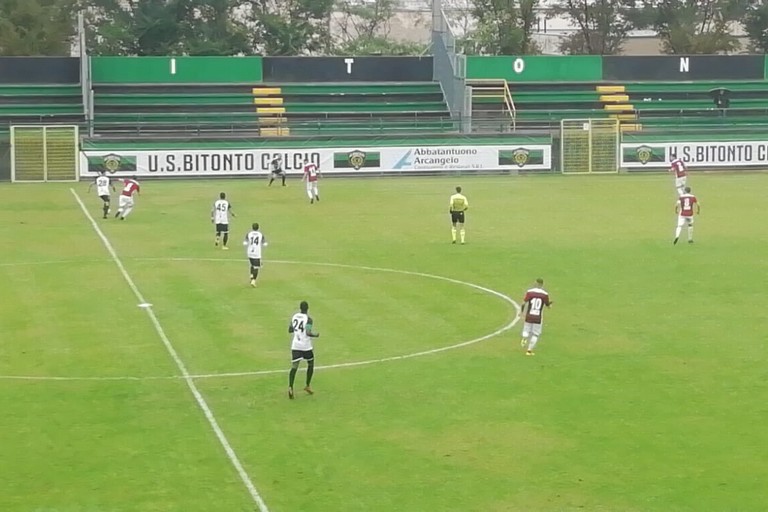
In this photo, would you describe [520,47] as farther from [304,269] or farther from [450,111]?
[304,269]

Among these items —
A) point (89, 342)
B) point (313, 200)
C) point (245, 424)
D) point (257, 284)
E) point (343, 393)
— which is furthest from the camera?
→ point (313, 200)

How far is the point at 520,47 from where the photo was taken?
95438 millimetres

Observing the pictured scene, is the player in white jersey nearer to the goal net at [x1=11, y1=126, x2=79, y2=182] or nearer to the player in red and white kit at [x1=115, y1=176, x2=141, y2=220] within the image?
the player in red and white kit at [x1=115, y1=176, x2=141, y2=220]

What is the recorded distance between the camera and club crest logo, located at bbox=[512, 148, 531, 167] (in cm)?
6631

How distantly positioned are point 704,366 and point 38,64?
58.0 metres

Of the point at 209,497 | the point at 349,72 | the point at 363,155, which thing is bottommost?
the point at 209,497

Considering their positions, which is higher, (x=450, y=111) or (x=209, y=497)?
(x=450, y=111)

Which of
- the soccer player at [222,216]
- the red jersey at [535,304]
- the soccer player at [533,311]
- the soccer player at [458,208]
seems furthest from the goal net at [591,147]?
the red jersey at [535,304]

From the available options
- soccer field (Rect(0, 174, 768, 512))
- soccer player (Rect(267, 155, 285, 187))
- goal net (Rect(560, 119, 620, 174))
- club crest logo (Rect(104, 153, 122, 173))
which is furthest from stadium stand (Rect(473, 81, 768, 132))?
soccer field (Rect(0, 174, 768, 512))

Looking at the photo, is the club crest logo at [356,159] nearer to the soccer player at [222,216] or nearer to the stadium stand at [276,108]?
the stadium stand at [276,108]

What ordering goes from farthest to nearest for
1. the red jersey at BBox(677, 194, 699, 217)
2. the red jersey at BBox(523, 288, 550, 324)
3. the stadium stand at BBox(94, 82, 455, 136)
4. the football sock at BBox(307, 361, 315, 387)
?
the stadium stand at BBox(94, 82, 455, 136), the red jersey at BBox(677, 194, 699, 217), the red jersey at BBox(523, 288, 550, 324), the football sock at BBox(307, 361, 315, 387)

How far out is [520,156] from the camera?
66.4m

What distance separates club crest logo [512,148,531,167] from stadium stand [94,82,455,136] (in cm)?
537

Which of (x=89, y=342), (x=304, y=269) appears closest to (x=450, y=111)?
(x=304, y=269)
